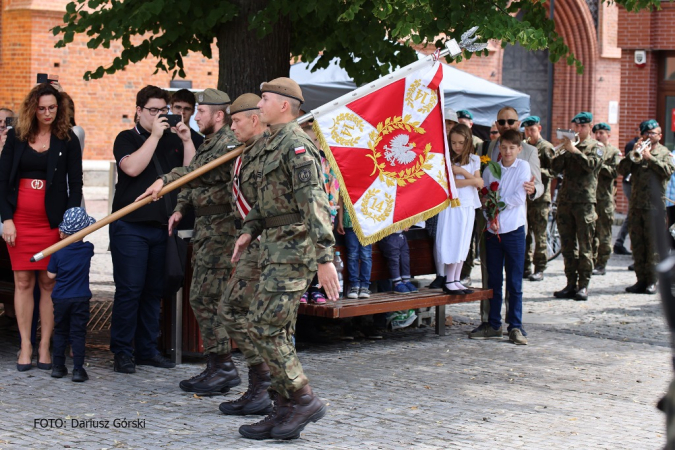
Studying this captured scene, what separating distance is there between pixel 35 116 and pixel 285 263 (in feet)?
9.53

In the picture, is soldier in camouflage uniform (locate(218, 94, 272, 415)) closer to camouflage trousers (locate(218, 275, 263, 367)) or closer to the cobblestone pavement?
camouflage trousers (locate(218, 275, 263, 367))

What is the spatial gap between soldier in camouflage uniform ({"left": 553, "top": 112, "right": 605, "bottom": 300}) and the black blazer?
6.41 meters

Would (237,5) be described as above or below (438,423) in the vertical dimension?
above

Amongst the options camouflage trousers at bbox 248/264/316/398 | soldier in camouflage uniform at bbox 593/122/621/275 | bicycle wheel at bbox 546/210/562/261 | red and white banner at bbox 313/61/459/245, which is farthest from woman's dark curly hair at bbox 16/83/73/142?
bicycle wheel at bbox 546/210/562/261

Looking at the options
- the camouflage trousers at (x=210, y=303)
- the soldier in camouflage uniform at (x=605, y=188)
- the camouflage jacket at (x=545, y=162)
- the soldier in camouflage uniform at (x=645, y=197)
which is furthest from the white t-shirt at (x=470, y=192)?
the soldier in camouflage uniform at (x=605, y=188)

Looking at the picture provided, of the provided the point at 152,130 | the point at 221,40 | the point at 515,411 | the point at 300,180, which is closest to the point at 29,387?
the point at 152,130

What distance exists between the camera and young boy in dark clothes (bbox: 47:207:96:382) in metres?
7.33

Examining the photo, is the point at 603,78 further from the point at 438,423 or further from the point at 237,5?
the point at 438,423

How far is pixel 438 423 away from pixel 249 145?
6.88 feet

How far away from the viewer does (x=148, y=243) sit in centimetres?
782

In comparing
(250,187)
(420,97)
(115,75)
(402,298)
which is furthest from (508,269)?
(115,75)

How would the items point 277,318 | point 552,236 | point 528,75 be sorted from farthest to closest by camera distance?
point 528,75
point 552,236
point 277,318

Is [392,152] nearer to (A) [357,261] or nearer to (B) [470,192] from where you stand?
(A) [357,261]

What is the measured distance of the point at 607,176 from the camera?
13906 millimetres
